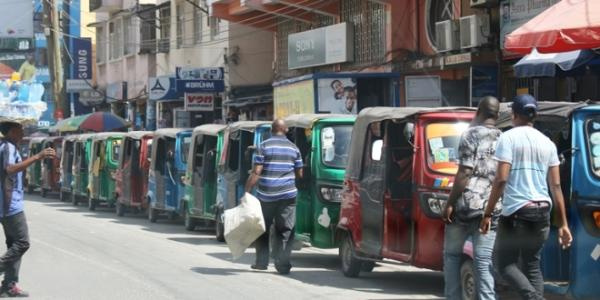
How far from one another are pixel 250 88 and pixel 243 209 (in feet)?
79.6

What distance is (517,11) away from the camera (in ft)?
66.2

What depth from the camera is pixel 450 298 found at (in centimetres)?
904

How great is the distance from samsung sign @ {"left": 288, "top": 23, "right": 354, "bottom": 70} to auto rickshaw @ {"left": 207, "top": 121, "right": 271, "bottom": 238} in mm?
10404

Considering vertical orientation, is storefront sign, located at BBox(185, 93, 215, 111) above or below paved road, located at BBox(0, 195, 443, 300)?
above

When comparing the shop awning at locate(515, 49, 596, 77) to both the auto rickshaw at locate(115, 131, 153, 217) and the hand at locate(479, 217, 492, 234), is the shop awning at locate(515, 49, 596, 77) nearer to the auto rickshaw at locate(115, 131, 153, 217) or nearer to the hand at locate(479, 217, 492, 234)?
the hand at locate(479, 217, 492, 234)

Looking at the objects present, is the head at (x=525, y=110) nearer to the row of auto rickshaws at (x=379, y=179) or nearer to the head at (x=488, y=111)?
the head at (x=488, y=111)

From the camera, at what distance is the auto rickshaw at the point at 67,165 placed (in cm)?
3125

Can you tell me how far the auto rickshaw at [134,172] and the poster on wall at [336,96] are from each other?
3.82 m

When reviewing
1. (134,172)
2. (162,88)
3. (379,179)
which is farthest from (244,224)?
(162,88)

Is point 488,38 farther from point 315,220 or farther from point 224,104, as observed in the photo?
point 224,104

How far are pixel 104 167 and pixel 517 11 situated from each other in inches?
455

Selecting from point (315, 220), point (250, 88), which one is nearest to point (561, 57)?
point (315, 220)

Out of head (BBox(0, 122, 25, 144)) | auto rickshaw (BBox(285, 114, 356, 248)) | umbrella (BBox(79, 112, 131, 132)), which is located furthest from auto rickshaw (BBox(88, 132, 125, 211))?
head (BBox(0, 122, 25, 144))

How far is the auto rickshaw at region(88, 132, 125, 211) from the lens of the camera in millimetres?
26422
